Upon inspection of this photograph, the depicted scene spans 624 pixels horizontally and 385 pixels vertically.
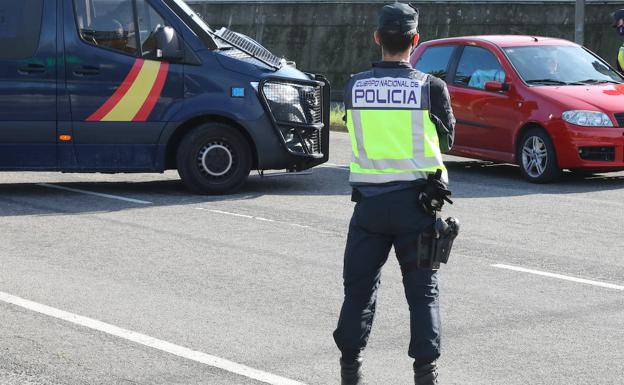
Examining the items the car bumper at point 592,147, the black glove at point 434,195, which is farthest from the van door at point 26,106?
the black glove at point 434,195

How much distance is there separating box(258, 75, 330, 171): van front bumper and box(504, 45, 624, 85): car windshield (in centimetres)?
274

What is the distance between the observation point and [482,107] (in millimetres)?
14625

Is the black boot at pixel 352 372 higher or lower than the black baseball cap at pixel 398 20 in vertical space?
lower

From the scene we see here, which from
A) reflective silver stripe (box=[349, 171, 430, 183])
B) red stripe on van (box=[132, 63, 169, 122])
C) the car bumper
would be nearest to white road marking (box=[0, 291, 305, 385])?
reflective silver stripe (box=[349, 171, 430, 183])

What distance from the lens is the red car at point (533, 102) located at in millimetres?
13539

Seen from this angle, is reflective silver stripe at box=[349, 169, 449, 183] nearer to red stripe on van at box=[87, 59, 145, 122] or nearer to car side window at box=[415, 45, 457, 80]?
red stripe on van at box=[87, 59, 145, 122]

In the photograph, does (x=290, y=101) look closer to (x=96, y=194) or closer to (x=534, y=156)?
(x=96, y=194)

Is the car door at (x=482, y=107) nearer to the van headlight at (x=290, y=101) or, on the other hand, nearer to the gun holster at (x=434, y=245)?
the van headlight at (x=290, y=101)

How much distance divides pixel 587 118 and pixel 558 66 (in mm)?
1332

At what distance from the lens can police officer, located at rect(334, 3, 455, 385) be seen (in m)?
5.34

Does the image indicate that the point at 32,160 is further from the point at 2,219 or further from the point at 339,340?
the point at 339,340

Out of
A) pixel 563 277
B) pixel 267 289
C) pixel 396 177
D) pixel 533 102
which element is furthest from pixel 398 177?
pixel 533 102

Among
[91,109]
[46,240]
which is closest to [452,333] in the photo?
[46,240]

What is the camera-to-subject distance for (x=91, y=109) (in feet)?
40.3
